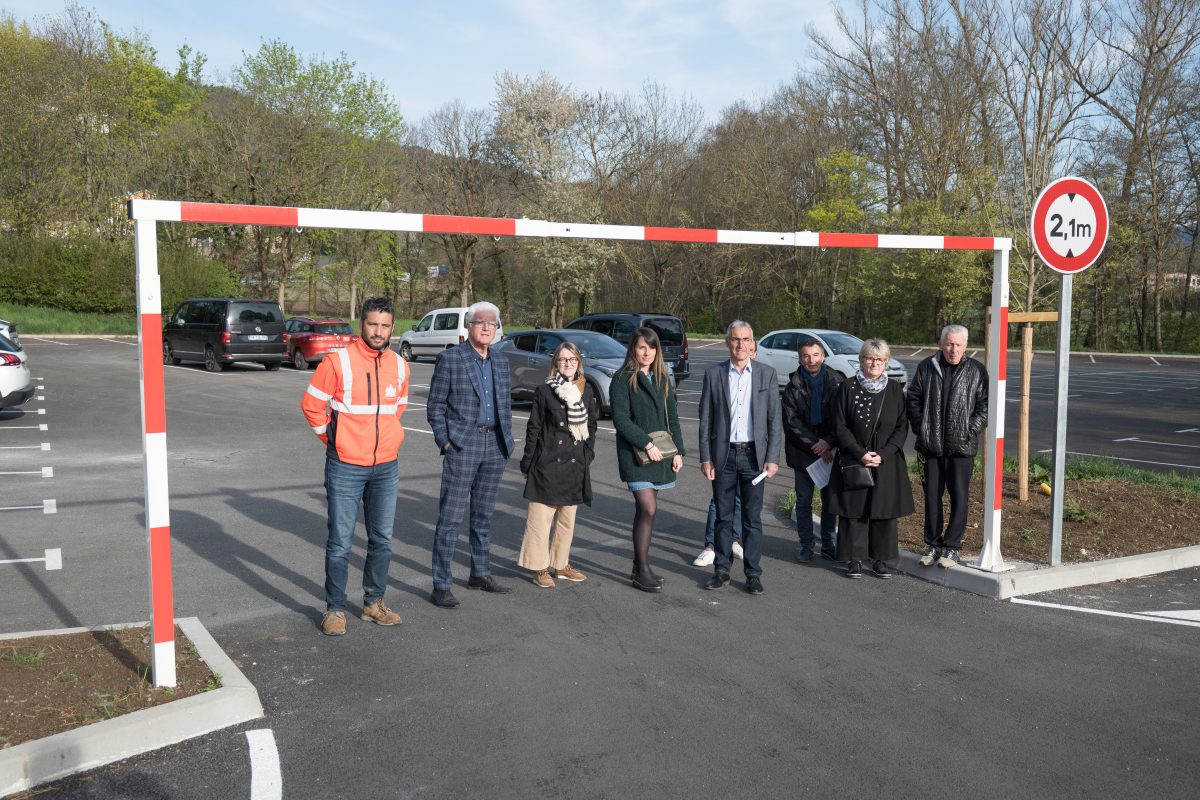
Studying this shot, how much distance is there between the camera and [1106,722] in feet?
14.9

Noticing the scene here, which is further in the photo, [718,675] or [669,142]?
[669,142]

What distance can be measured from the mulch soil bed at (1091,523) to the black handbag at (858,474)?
105 centimetres

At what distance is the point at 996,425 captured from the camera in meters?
7.14

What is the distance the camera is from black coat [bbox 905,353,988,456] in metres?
7.01

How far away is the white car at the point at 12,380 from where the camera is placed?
1527 centimetres

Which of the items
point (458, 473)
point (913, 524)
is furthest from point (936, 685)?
point (913, 524)

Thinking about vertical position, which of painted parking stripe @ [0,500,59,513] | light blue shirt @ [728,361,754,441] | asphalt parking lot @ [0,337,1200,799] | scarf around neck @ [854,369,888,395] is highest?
scarf around neck @ [854,369,888,395]

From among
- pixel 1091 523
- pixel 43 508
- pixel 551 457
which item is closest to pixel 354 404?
pixel 551 457

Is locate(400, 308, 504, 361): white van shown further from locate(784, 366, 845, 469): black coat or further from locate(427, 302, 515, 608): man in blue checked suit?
locate(427, 302, 515, 608): man in blue checked suit

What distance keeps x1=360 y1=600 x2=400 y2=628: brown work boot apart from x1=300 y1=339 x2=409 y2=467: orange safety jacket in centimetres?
90

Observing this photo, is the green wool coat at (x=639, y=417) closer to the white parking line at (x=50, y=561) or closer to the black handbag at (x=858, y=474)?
the black handbag at (x=858, y=474)

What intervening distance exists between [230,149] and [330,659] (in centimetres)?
3929

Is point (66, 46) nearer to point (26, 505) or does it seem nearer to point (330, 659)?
point (26, 505)

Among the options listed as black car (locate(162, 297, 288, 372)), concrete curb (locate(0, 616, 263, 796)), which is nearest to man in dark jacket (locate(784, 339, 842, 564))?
concrete curb (locate(0, 616, 263, 796))
